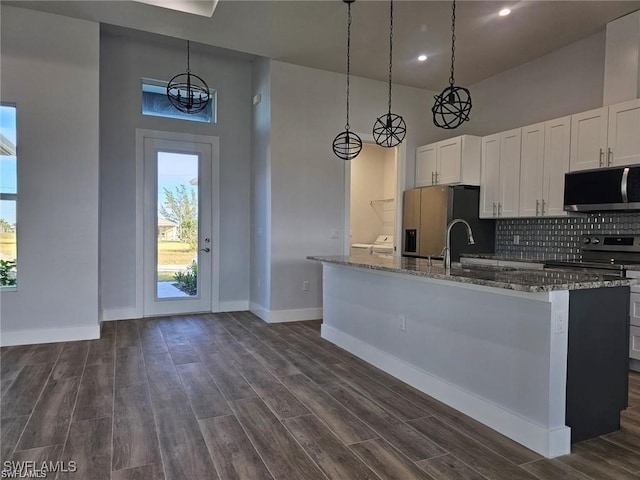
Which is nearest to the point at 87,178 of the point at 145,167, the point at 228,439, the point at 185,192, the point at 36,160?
the point at 36,160

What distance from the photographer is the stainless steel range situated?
340cm

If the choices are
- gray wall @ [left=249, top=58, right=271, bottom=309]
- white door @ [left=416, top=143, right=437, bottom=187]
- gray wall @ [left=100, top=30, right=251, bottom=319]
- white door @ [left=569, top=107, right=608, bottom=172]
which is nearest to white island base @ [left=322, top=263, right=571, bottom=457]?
gray wall @ [left=249, top=58, right=271, bottom=309]

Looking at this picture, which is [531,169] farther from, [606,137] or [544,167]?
[606,137]

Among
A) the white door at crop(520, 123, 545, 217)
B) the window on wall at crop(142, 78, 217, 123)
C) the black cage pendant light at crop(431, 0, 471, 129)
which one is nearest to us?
the black cage pendant light at crop(431, 0, 471, 129)

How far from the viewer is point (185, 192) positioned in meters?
5.46

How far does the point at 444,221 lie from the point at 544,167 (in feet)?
4.02

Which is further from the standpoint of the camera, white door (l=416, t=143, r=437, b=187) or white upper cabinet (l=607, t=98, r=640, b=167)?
white door (l=416, t=143, r=437, b=187)

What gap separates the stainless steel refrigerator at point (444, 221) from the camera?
199 inches

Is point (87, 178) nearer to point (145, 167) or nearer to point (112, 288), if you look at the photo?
point (145, 167)

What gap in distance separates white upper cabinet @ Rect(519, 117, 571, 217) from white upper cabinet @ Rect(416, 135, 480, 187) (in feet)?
2.05

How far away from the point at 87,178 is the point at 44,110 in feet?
2.43

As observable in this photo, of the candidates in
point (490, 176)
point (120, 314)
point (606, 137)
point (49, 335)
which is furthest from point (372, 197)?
point (49, 335)

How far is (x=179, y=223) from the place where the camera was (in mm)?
5410

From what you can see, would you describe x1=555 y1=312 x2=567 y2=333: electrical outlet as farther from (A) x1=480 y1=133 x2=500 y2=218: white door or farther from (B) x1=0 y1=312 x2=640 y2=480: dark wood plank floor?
(A) x1=480 y1=133 x2=500 y2=218: white door
